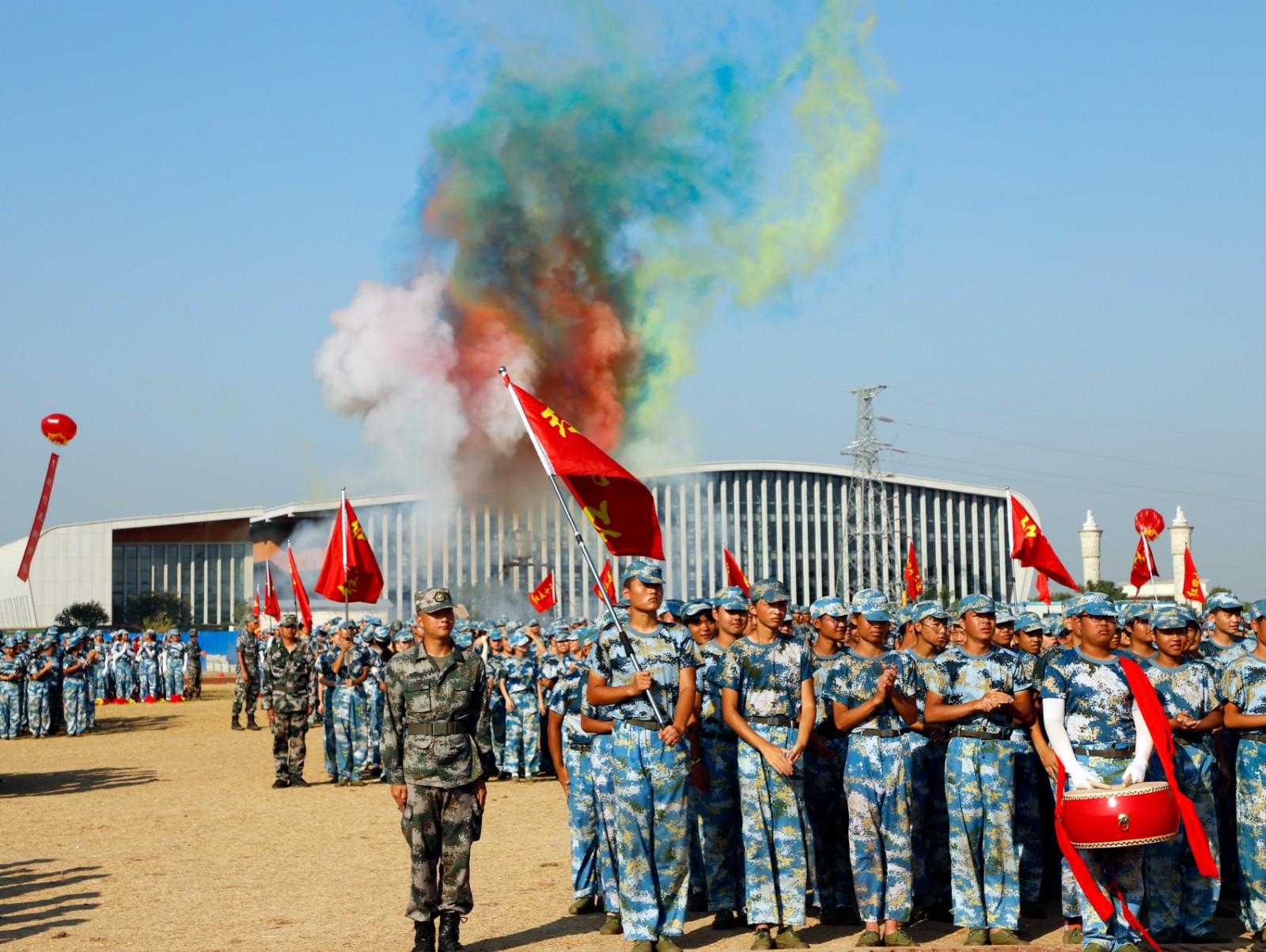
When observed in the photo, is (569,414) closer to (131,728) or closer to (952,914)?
(131,728)

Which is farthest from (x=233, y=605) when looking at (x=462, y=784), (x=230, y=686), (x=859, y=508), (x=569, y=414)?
(x=462, y=784)

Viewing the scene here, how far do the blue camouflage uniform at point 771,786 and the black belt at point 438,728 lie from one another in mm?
1570

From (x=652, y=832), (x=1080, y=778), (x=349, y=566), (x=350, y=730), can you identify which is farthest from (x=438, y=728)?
(x=349, y=566)

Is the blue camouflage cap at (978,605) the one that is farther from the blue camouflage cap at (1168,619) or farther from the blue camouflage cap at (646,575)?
the blue camouflage cap at (646,575)

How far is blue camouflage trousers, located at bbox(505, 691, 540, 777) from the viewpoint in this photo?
17062mm

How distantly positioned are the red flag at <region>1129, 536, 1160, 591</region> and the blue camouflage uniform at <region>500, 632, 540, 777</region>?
8474 millimetres

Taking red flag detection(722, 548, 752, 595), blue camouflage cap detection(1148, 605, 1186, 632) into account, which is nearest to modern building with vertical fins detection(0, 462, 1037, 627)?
red flag detection(722, 548, 752, 595)

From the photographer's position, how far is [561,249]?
34656 millimetres

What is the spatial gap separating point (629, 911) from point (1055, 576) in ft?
32.8

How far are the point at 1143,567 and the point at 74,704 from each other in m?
20.3

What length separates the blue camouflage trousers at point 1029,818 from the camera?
8289 mm

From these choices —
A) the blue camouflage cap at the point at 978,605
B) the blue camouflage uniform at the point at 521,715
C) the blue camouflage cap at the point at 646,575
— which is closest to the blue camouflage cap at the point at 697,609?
the blue camouflage cap at the point at 646,575

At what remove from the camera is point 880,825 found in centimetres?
779

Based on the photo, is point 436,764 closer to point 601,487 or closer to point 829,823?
point 601,487
